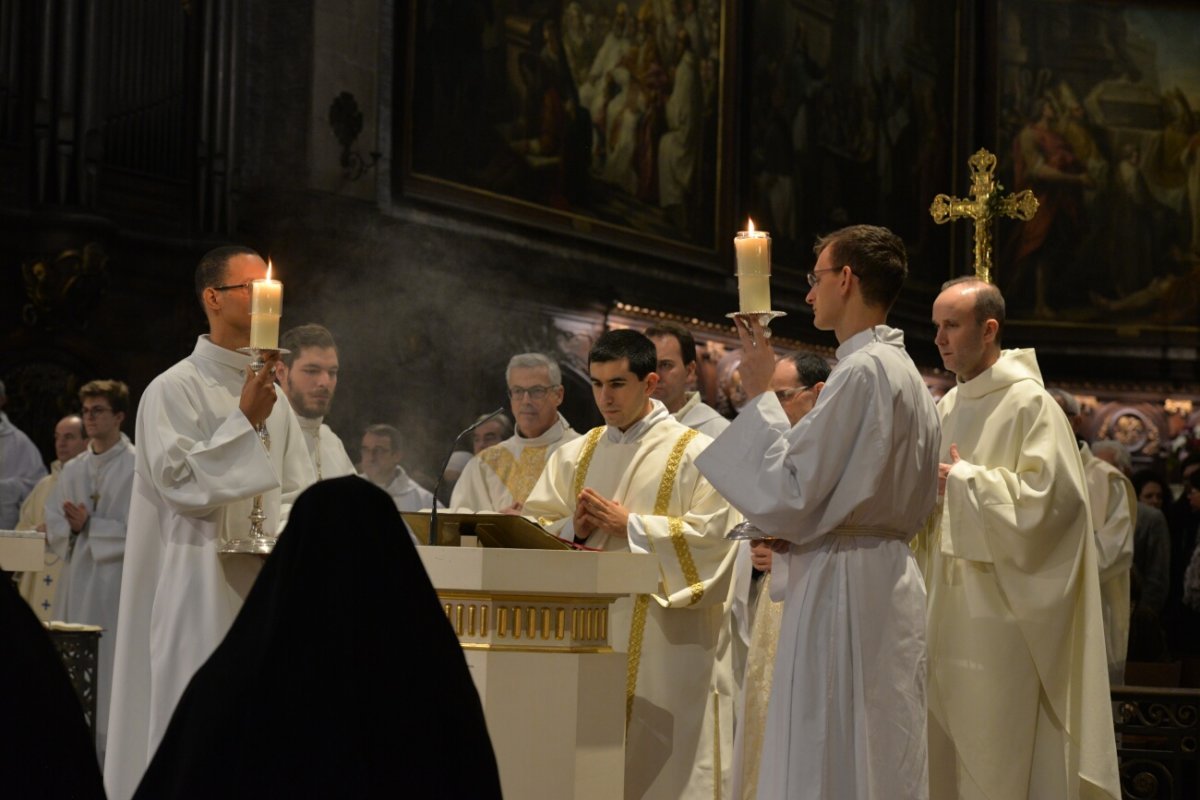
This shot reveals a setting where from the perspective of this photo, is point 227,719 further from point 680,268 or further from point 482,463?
point 680,268

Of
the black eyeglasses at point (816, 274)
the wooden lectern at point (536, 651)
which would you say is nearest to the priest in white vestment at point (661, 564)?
the wooden lectern at point (536, 651)

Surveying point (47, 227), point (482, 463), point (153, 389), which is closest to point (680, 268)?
point (47, 227)

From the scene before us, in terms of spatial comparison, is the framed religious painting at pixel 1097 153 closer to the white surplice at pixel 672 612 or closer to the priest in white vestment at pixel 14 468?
the priest in white vestment at pixel 14 468

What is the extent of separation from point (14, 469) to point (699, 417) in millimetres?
5174

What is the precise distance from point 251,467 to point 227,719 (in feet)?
7.85

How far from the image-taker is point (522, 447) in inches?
279

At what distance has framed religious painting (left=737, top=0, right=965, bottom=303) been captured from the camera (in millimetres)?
16500

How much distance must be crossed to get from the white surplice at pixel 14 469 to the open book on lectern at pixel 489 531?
6116 millimetres

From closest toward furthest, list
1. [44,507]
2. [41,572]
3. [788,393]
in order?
1. [788,393]
2. [41,572]
3. [44,507]

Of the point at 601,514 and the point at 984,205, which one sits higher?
the point at 984,205

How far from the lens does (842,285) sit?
4.38 meters

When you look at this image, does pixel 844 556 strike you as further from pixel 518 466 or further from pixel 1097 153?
pixel 1097 153

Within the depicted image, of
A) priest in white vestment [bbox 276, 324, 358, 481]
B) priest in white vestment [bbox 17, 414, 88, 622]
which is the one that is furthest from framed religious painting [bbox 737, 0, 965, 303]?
priest in white vestment [bbox 276, 324, 358, 481]

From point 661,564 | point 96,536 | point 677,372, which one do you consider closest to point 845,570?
point 661,564
